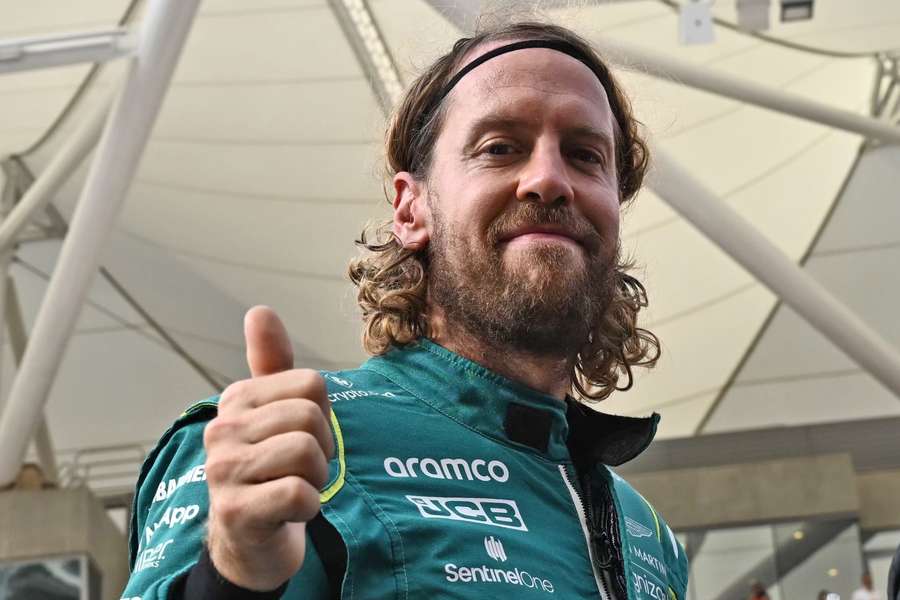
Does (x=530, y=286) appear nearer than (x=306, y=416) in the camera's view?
No

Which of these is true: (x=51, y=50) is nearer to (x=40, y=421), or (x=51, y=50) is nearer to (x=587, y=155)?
(x=40, y=421)

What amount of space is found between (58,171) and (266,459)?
51.6 ft

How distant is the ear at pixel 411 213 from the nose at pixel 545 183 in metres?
0.28

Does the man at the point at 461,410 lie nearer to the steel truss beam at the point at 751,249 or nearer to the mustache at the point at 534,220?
the mustache at the point at 534,220

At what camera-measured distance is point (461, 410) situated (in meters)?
2.41

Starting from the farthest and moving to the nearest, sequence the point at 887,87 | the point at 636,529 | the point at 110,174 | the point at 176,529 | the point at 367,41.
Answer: the point at 887,87, the point at 367,41, the point at 110,174, the point at 636,529, the point at 176,529

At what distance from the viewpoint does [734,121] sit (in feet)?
64.4

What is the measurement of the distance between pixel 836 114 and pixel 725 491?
642 centimetres

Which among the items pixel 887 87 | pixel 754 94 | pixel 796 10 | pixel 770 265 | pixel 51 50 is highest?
pixel 887 87

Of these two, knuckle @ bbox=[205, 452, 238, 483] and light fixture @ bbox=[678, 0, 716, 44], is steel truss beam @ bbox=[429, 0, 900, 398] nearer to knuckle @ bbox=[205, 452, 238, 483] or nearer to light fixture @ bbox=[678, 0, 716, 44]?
light fixture @ bbox=[678, 0, 716, 44]

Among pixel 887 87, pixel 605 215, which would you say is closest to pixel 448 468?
pixel 605 215

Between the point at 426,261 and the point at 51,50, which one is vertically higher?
the point at 51,50

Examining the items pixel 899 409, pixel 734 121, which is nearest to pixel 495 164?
pixel 734 121

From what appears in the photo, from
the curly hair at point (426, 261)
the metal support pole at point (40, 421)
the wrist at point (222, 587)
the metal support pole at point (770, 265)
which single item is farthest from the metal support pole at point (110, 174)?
the wrist at point (222, 587)
